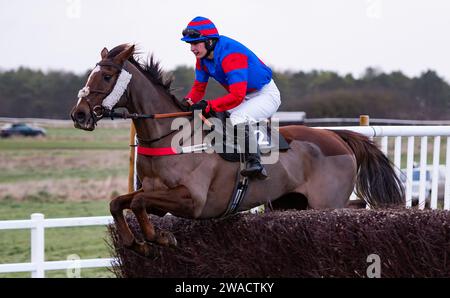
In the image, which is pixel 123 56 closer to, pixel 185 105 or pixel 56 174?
pixel 185 105

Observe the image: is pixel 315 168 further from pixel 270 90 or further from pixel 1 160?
pixel 1 160

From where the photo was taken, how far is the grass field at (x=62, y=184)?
10.6 metres

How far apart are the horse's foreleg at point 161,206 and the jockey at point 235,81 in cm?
58

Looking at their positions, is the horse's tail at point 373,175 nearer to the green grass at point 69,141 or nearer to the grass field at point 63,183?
the grass field at point 63,183

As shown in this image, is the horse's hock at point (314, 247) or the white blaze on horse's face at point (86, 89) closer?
the horse's hock at point (314, 247)

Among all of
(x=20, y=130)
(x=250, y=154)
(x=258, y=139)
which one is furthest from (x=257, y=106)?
(x=20, y=130)

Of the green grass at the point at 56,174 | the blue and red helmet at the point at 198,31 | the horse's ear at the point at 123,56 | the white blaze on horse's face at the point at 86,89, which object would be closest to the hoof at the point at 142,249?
the white blaze on horse's face at the point at 86,89

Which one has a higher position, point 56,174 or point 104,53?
point 104,53

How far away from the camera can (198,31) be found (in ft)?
17.4

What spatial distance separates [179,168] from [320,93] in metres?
12.9

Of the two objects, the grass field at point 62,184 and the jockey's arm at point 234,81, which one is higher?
the jockey's arm at point 234,81

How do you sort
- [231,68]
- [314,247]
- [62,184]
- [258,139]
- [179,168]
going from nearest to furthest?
[314,247] < [179,168] < [231,68] < [258,139] < [62,184]

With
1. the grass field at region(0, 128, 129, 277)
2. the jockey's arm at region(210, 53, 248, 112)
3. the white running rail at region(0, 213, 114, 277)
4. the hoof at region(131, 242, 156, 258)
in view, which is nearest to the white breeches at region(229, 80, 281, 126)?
the jockey's arm at region(210, 53, 248, 112)

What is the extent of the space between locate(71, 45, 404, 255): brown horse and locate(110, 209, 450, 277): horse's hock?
19 centimetres
